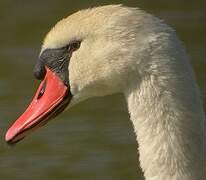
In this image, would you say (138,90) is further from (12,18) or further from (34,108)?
(12,18)

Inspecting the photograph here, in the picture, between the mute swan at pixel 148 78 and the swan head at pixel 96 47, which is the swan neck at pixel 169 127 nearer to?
the mute swan at pixel 148 78

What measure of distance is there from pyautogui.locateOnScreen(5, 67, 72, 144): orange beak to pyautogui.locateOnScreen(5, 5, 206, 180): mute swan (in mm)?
271

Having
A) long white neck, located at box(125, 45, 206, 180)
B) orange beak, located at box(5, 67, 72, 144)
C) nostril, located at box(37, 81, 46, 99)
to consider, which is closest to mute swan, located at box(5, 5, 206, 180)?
long white neck, located at box(125, 45, 206, 180)

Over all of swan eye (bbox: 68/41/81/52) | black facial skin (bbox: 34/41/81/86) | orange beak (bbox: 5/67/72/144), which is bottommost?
orange beak (bbox: 5/67/72/144)

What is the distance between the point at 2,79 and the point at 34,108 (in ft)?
15.9

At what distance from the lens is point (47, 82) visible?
7371 millimetres

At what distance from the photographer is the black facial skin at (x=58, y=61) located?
23.3ft

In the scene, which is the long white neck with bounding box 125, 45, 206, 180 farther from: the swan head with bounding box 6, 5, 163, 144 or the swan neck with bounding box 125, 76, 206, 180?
the swan head with bounding box 6, 5, 163, 144

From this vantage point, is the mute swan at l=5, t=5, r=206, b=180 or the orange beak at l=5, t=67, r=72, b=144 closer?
the mute swan at l=5, t=5, r=206, b=180

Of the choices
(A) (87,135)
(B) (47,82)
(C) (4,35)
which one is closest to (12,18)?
(C) (4,35)

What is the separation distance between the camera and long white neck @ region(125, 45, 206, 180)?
6676mm

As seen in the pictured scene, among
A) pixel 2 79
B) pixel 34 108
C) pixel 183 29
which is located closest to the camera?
pixel 34 108

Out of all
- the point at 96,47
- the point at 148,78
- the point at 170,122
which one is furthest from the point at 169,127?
the point at 96,47

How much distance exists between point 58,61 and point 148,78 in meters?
0.76
